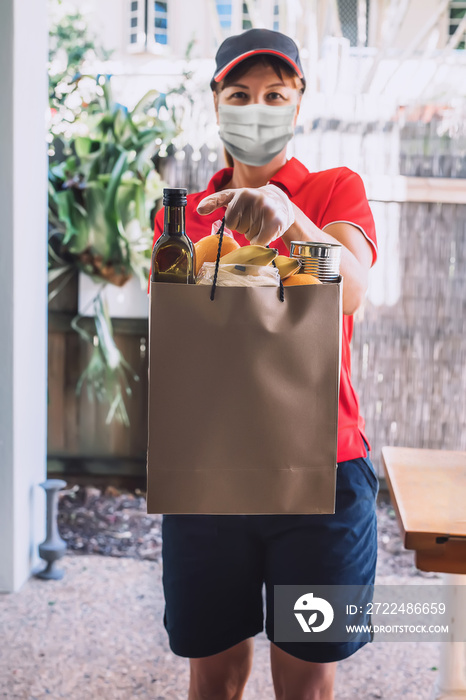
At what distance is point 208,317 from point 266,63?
0.61 meters

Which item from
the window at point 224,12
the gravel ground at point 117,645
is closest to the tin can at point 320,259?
the gravel ground at point 117,645

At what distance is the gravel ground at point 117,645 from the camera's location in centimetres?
195

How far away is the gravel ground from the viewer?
195cm

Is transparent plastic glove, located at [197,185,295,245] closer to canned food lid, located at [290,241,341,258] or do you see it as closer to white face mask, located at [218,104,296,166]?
canned food lid, located at [290,241,341,258]

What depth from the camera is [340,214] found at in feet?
3.50

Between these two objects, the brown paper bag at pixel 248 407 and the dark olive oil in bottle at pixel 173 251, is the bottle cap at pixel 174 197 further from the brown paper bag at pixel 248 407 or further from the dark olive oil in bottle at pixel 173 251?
the brown paper bag at pixel 248 407

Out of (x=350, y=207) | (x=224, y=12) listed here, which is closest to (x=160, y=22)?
(x=224, y=12)

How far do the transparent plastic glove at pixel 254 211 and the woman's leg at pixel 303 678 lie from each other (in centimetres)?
73

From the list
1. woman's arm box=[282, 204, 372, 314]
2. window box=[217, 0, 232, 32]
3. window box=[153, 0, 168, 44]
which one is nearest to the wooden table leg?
woman's arm box=[282, 204, 372, 314]

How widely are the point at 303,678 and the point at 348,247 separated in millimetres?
702

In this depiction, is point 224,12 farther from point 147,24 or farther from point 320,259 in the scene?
point 320,259

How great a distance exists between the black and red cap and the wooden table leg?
1.14 metres

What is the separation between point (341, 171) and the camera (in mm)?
1139

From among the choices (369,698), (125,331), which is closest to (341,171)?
(369,698)
